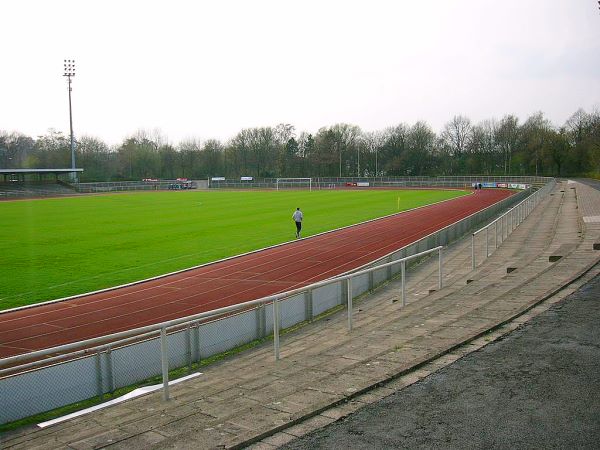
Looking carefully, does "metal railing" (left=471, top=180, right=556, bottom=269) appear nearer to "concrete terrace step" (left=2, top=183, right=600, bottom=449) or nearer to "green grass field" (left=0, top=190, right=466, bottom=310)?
"concrete terrace step" (left=2, top=183, right=600, bottom=449)

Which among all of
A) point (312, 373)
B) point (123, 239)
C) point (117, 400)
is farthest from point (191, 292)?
point (123, 239)

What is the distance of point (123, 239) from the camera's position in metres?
32.0

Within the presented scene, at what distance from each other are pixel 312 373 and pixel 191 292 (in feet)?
36.1

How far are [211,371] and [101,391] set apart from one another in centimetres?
165

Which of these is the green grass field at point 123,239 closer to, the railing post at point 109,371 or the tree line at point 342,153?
the railing post at point 109,371

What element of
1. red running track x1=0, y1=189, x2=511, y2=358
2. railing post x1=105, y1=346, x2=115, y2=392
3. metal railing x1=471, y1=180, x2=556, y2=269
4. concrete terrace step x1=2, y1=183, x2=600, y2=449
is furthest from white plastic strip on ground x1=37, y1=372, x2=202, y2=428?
metal railing x1=471, y1=180, x2=556, y2=269

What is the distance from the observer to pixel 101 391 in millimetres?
8578

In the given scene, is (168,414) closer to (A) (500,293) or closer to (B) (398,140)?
(A) (500,293)

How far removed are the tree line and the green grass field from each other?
60.1m

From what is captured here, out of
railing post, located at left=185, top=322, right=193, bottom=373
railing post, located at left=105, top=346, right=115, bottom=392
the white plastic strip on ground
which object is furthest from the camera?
railing post, located at left=185, top=322, right=193, bottom=373

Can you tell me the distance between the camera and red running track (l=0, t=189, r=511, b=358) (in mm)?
14312

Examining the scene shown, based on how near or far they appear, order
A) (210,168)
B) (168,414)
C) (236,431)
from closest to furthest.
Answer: (236,431)
(168,414)
(210,168)

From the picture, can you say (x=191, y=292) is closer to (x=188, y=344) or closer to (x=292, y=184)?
(x=188, y=344)

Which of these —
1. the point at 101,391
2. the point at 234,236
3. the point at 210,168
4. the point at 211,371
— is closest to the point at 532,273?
the point at 211,371
